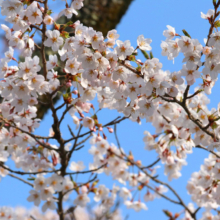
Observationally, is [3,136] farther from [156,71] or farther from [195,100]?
[195,100]

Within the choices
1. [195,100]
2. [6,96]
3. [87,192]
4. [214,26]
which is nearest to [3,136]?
[6,96]

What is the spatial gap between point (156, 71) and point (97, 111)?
502 millimetres

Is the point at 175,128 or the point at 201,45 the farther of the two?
the point at 175,128

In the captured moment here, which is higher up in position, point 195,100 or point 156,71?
point 195,100

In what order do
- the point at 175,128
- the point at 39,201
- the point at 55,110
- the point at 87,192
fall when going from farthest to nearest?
the point at 87,192 → the point at 39,201 → the point at 175,128 → the point at 55,110

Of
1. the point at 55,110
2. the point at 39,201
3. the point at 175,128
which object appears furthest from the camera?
the point at 39,201

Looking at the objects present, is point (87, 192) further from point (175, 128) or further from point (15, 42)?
point (15, 42)

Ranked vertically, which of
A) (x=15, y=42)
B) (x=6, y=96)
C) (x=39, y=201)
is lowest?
(x=39, y=201)

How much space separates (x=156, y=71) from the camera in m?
1.55

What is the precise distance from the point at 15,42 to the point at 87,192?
4.54 feet

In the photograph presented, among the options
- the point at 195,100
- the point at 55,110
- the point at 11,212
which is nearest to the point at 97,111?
the point at 55,110

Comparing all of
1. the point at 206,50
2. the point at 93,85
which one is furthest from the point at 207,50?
the point at 93,85

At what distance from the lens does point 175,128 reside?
2010 millimetres

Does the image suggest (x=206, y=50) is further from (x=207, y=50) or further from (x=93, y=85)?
(x=93, y=85)
